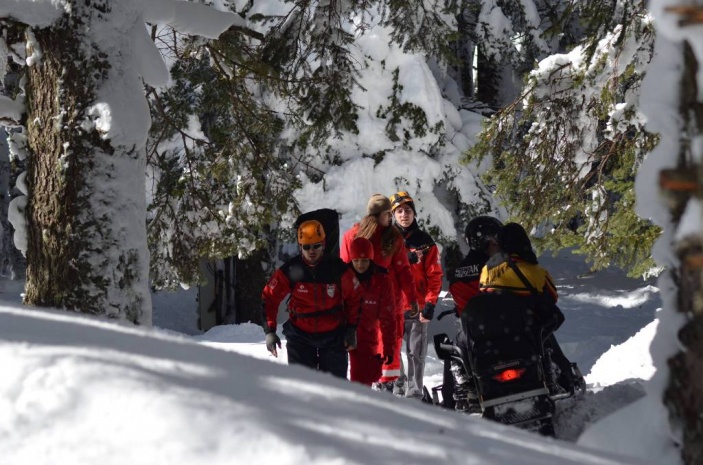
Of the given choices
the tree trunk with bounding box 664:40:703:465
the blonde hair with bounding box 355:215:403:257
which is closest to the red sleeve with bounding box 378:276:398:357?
the blonde hair with bounding box 355:215:403:257

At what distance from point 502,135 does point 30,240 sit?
16.4 ft

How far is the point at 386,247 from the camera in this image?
25.7 ft

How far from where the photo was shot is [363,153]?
50.5 ft

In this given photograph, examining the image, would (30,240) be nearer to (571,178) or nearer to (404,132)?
(571,178)

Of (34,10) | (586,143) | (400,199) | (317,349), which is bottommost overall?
(317,349)

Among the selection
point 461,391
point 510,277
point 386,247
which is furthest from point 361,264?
point 510,277

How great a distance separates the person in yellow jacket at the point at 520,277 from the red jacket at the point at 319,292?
133 cm

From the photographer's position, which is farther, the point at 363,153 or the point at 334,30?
the point at 363,153

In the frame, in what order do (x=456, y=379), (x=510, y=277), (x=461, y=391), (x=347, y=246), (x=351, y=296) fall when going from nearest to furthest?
1. (x=510, y=277)
2. (x=461, y=391)
3. (x=351, y=296)
4. (x=456, y=379)
5. (x=347, y=246)

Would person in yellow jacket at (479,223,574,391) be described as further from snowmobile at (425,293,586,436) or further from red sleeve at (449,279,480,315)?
red sleeve at (449,279,480,315)

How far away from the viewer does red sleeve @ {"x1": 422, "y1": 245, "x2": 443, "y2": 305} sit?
28.2ft

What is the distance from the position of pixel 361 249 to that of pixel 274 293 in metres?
0.93

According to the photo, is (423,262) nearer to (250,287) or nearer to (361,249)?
(361,249)

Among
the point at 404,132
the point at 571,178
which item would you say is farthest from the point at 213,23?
the point at 404,132
